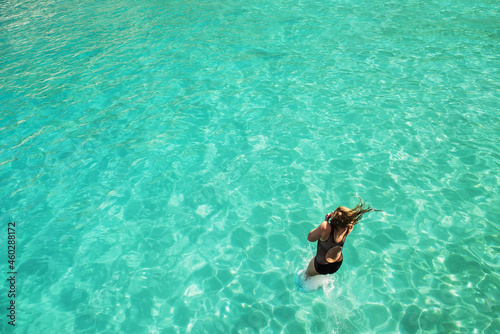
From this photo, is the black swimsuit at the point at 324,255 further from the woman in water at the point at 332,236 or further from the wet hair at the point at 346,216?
the wet hair at the point at 346,216

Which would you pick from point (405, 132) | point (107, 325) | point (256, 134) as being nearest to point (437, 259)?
point (405, 132)

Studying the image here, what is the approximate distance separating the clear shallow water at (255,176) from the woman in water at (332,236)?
0.86m

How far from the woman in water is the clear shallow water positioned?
0.86m

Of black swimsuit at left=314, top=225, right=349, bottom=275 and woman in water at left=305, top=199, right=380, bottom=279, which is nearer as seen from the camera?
woman in water at left=305, top=199, right=380, bottom=279

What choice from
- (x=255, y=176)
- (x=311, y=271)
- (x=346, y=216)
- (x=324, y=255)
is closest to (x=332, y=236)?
(x=324, y=255)

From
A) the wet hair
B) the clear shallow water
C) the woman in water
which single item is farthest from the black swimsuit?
the clear shallow water

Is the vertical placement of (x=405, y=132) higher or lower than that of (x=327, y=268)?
lower

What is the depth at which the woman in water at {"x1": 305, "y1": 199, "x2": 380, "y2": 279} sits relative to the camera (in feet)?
13.1

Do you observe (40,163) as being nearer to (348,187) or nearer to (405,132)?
(348,187)

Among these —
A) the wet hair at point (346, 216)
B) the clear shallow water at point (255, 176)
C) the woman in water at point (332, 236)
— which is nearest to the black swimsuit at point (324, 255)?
the woman in water at point (332, 236)

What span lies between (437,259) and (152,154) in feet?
19.1

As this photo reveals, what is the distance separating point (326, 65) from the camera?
1031cm

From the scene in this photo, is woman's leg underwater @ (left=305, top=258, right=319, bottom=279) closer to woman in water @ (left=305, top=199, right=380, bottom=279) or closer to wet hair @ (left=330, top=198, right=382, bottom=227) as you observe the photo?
woman in water @ (left=305, top=199, right=380, bottom=279)

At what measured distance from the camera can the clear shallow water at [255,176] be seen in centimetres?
486
